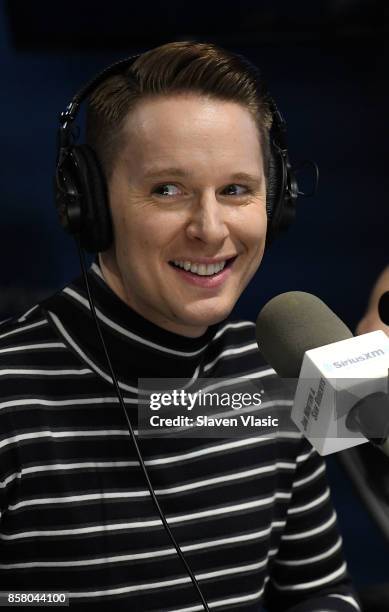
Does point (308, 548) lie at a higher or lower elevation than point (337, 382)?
lower

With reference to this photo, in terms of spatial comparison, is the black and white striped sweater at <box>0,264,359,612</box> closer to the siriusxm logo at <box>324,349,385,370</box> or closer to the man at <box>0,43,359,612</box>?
the man at <box>0,43,359,612</box>

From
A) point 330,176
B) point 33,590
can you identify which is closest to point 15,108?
point 330,176

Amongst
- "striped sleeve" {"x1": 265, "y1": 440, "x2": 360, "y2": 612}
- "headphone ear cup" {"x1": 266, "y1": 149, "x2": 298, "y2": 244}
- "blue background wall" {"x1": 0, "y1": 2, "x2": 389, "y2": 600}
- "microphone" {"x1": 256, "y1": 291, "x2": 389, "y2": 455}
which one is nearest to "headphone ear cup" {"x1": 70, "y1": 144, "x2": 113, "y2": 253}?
"headphone ear cup" {"x1": 266, "y1": 149, "x2": 298, "y2": 244}

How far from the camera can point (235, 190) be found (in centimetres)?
124

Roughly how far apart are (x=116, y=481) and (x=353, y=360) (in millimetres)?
585

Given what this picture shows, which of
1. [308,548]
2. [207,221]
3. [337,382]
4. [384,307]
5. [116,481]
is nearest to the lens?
[337,382]

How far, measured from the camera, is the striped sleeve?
1.46 meters

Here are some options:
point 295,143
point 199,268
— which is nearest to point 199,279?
point 199,268

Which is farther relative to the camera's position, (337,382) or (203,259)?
(203,259)

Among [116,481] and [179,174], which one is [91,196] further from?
[116,481]

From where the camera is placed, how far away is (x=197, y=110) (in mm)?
1197

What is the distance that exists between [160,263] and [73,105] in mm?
239

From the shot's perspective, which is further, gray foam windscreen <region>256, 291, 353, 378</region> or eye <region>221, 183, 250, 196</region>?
eye <region>221, 183, 250, 196</region>

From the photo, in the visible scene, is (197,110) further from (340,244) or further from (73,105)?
(340,244)
